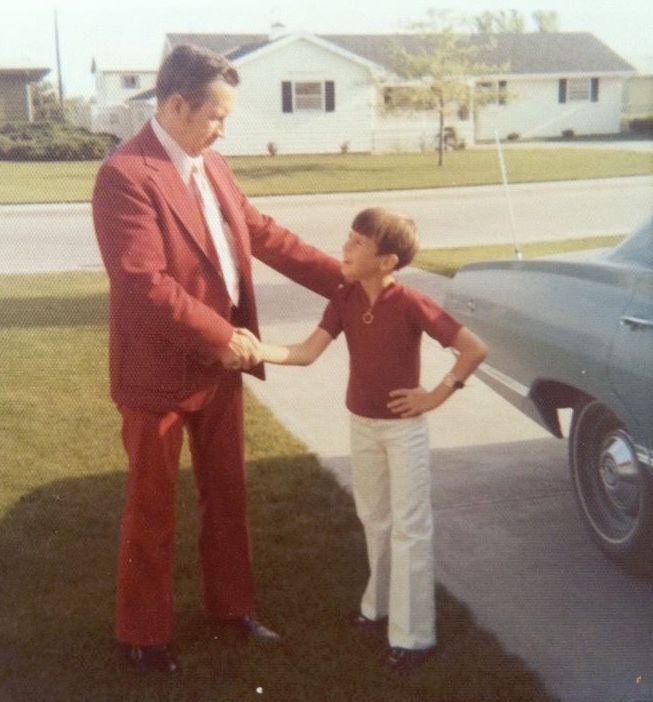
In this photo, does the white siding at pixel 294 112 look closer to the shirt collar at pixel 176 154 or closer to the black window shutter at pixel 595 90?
the shirt collar at pixel 176 154

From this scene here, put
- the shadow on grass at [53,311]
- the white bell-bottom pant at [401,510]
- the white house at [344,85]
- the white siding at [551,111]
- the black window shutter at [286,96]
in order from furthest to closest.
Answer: the white siding at [551,111]
the black window shutter at [286,96]
the white house at [344,85]
the shadow on grass at [53,311]
the white bell-bottom pant at [401,510]

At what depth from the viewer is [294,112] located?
7906mm

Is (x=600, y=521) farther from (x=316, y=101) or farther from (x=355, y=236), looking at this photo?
(x=316, y=101)

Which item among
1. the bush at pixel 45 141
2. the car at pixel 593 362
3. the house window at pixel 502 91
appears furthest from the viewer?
the house window at pixel 502 91

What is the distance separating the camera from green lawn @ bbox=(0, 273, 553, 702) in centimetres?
288

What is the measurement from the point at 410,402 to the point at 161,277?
74 cm

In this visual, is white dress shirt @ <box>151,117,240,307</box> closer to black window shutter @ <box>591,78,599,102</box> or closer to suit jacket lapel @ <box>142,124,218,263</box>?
suit jacket lapel @ <box>142,124,218,263</box>

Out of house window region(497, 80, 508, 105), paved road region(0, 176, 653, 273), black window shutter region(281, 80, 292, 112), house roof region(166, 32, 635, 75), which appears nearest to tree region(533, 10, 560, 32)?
house roof region(166, 32, 635, 75)

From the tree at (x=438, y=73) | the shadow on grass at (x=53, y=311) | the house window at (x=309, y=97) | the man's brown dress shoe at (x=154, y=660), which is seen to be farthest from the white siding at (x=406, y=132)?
the man's brown dress shoe at (x=154, y=660)

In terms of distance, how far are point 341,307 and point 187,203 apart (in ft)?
1.75

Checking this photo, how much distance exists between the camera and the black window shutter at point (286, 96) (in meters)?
8.28

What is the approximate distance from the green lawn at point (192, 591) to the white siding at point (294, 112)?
10.6ft

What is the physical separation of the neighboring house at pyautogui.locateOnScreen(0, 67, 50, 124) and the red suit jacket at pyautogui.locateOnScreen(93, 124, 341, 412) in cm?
176

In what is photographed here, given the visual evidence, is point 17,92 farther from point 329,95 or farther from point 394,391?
point 329,95
